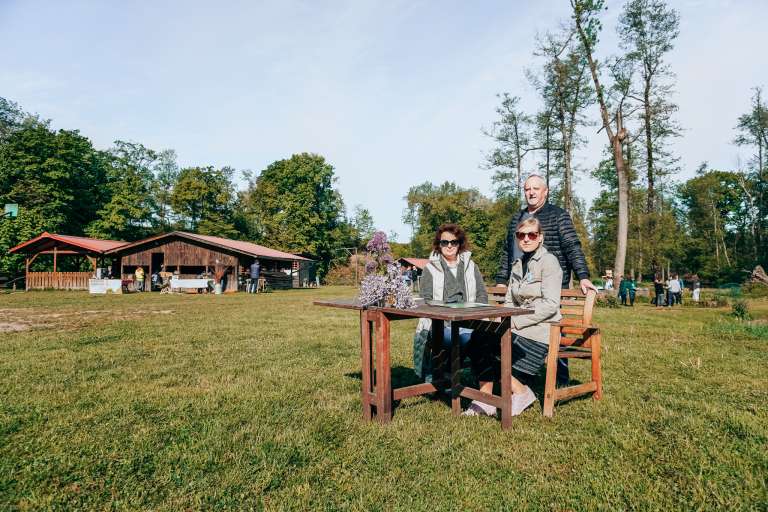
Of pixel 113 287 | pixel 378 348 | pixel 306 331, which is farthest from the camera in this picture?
pixel 113 287

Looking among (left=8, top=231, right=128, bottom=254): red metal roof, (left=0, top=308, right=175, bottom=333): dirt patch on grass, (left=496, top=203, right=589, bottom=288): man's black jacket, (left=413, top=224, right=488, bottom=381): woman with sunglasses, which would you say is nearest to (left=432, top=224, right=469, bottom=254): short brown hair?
(left=413, top=224, right=488, bottom=381): woman with sunglasses

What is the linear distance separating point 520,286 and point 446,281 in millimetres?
772

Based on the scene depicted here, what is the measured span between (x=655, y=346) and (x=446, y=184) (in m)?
72.5

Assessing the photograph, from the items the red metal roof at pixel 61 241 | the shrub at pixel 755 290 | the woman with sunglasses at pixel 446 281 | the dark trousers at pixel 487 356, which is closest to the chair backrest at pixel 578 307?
the dark trousers at pixel 487 356

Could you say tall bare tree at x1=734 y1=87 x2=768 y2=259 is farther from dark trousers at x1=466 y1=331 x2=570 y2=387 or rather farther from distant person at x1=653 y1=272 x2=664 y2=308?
dark trousers at x1=466 y1=331 x2=570 y2=387

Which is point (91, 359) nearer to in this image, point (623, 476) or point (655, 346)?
point (623, 476)

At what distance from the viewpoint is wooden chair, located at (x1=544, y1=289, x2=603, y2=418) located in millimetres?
3688

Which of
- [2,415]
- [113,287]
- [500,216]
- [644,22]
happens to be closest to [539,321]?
[2,415]

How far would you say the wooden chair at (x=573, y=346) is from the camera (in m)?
3.69

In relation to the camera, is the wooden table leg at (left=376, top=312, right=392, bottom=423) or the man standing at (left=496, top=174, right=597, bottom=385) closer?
the wooden table leg at (left=376, top=312, right=392, bottom=423)

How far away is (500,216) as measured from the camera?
41406mm

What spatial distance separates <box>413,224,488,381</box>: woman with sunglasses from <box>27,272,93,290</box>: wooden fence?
31955 millimetres

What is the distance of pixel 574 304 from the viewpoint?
4.43 m

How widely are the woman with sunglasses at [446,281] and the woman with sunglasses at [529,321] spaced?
495mm
